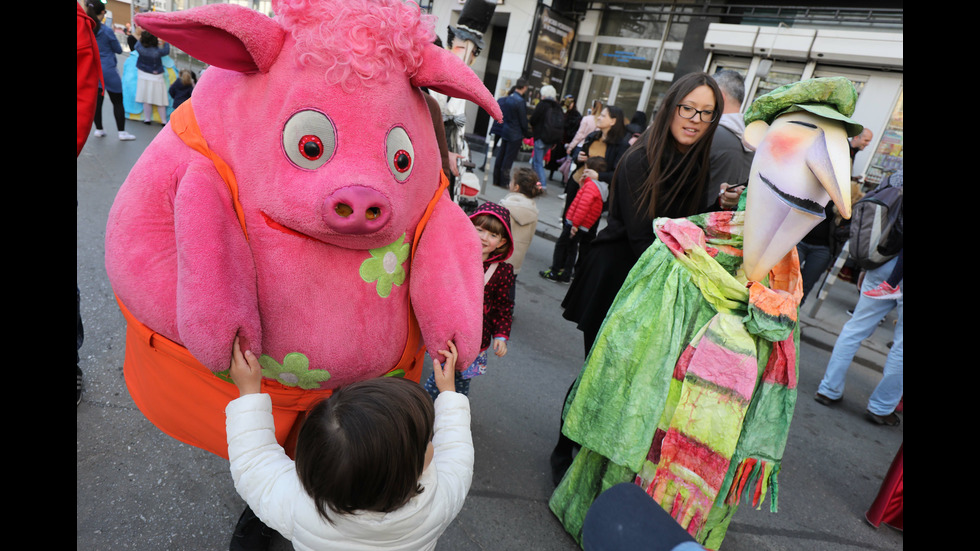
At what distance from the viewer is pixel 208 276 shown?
116 cm

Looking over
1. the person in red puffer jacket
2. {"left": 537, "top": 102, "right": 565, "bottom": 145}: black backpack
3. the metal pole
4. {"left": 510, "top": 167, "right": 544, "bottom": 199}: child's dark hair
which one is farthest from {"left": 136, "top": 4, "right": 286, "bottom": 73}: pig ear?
{"left": 537, "top": 102, "right": 565, "bottom": 145}: black backpack

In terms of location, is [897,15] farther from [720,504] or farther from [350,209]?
[350,209]

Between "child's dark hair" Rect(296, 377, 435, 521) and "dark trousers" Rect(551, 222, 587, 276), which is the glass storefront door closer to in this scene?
"dark trousers" Rect(551, 222, 587, 276)

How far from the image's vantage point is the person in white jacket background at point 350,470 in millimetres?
1054

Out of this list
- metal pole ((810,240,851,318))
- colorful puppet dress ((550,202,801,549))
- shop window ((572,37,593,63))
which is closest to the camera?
colorful puppet dress ((550,202,801,549))

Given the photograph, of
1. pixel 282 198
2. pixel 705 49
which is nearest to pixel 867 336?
pixel 282 198

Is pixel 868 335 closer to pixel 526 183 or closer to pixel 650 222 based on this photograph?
pixel 650 222

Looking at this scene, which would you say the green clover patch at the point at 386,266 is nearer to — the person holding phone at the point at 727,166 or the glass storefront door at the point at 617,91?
the person holding phone at the point at 727,166

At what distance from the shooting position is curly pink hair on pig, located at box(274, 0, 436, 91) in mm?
1203

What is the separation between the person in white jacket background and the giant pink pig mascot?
0.16 meters

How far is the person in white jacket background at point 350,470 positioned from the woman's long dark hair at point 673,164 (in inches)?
50.0

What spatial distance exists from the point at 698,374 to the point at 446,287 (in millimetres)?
824

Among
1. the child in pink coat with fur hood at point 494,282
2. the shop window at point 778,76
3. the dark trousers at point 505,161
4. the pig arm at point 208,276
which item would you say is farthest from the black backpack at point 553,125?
the pig arm at point 208,276

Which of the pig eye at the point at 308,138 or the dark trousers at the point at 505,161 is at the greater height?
the pig eye at the point at 308,138
